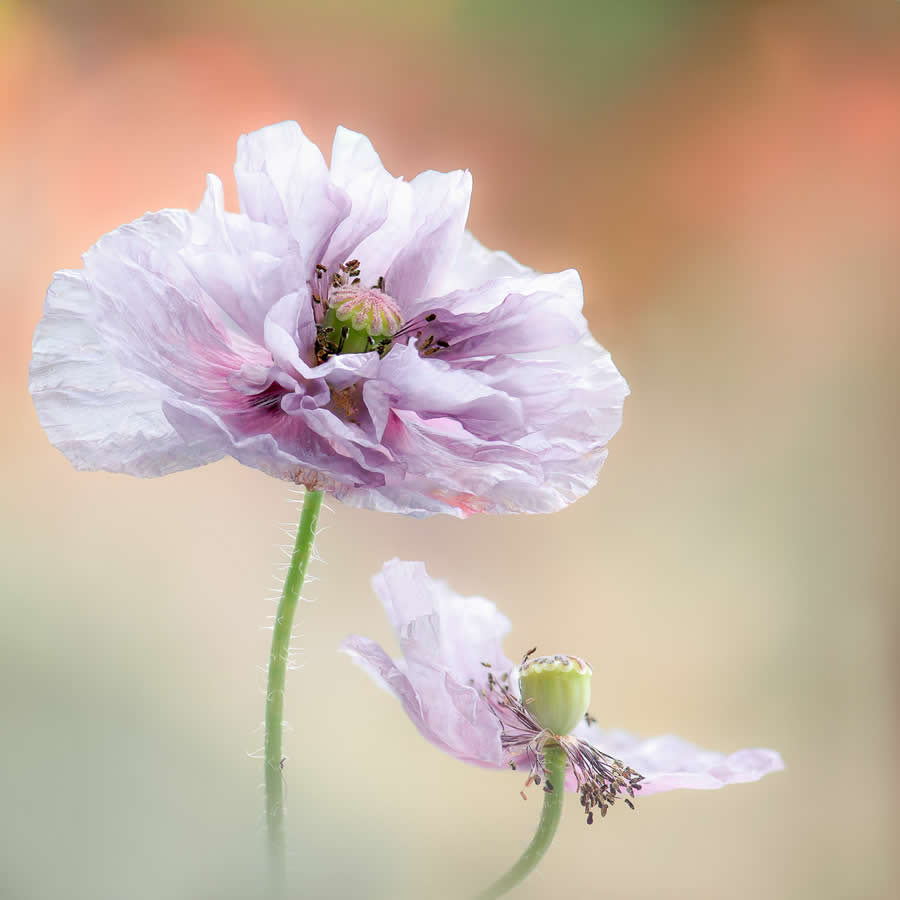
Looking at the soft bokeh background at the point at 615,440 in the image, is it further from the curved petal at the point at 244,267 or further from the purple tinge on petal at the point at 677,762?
the curved petal at the point at 244,267

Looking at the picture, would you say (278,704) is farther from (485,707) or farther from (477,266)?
(477,266)

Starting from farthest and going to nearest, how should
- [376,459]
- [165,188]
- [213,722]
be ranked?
[165,188] → [213,722] → [376,459]

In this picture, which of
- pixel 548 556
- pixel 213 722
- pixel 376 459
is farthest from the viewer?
pixel 548 556

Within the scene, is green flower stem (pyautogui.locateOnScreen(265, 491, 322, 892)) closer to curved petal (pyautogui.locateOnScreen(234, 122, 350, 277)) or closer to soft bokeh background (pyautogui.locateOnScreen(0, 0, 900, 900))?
curved petal (pyautogui.locateOnScreen(234, 122, 350, 277))

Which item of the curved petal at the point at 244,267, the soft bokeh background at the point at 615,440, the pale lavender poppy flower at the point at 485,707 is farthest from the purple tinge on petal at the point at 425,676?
the soft bokeh background at the point at 615,440

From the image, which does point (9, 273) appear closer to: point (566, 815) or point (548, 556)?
point (548, 556)

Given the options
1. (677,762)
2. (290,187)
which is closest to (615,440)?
(677,762)

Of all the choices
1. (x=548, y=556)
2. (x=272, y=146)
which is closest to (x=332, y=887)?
(x=272, y=146)
